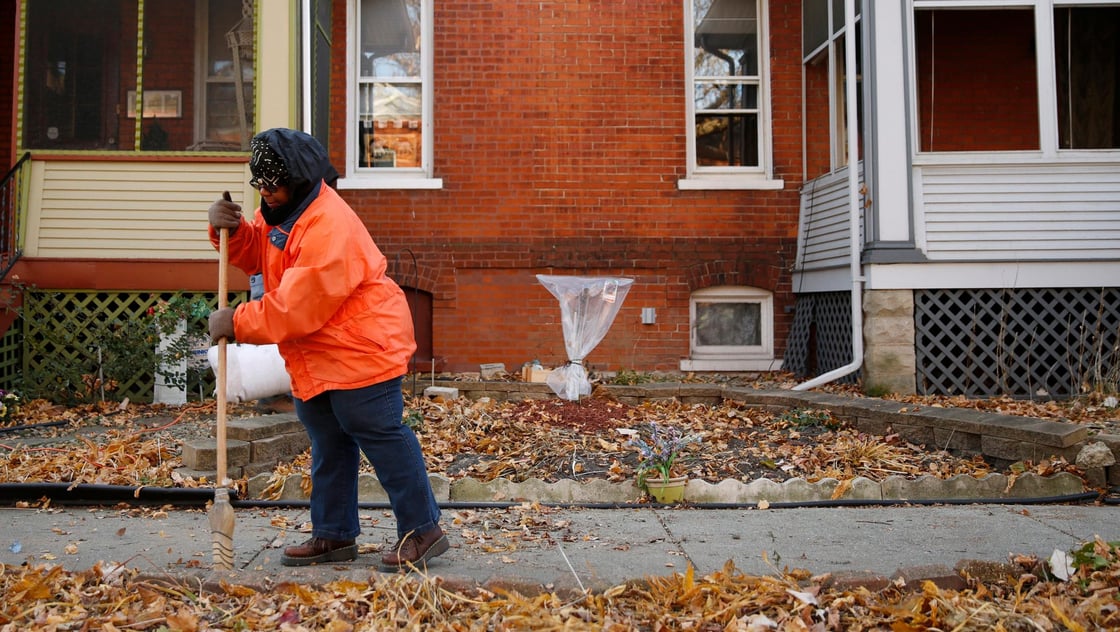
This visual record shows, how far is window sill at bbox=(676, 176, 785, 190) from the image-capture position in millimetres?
9930

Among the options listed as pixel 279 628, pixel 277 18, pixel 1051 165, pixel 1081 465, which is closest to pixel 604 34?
pixel 277 18

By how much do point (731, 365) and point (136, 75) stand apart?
651 centimetres

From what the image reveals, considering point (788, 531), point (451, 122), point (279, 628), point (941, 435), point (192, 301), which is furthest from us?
point (451, 122)

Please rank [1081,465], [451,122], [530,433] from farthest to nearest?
[451,122]
[530,433]
[1081,465]

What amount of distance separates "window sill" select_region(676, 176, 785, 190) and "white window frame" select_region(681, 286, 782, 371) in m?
1.07

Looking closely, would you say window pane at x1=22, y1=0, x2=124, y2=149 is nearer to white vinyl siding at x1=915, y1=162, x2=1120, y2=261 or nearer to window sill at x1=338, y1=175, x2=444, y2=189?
window sill at x1=338, y1=175, x2=444, y2=189

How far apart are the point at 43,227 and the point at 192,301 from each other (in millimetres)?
1646

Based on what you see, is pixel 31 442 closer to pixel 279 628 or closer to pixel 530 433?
pixel 530 433

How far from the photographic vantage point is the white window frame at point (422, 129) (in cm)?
984

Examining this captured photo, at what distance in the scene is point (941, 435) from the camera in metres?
6.04

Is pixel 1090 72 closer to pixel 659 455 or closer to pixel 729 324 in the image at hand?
pixel 729 324

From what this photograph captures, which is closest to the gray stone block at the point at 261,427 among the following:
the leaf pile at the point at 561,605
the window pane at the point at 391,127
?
the leaf pile at the point at 561,605

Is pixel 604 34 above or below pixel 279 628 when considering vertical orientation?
above

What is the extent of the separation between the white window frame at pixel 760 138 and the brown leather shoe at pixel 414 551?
6863 millimetres
